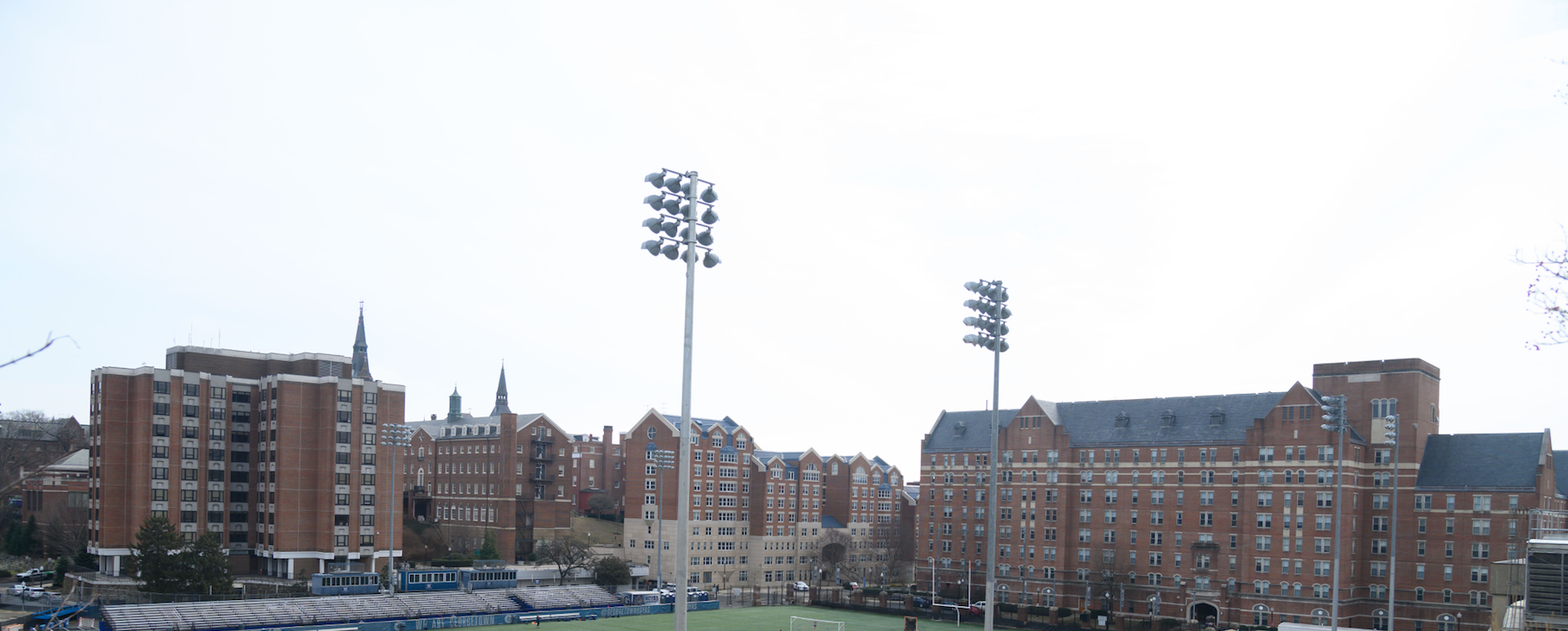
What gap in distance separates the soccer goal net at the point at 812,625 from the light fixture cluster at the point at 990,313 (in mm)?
51499

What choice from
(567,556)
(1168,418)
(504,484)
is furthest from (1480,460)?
(504,484)

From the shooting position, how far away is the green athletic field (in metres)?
80.9

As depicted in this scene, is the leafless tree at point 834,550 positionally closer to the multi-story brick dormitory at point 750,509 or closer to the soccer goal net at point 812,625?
the multi-story brick dormitory at point 750,509

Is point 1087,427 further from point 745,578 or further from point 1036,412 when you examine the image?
point 745,578

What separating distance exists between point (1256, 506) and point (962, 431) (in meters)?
32.2

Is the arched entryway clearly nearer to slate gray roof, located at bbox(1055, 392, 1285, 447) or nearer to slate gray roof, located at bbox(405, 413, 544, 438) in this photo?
slate gray roof, located at bbox(1055, 392, 1285, 447)

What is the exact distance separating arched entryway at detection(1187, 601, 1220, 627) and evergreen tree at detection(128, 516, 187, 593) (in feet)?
252

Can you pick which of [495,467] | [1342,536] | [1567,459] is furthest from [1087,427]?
[495,467]

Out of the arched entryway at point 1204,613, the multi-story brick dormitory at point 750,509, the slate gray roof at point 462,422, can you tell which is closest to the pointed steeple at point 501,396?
the slate gray roof at point 462,422

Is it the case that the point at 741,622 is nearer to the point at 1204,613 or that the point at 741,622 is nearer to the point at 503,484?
the point at 1204,613

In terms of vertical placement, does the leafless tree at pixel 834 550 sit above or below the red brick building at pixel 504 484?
below

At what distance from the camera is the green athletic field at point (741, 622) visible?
8088 centimetres

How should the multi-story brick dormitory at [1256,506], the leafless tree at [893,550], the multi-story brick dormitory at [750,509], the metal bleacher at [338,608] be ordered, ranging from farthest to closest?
the leafless tree at [893,550], the multi-story brick dormitory at [750,509], the multi-story brick dormitory at [1256,506], the metal bleacher at [338,608]

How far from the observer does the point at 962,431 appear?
11512cm
